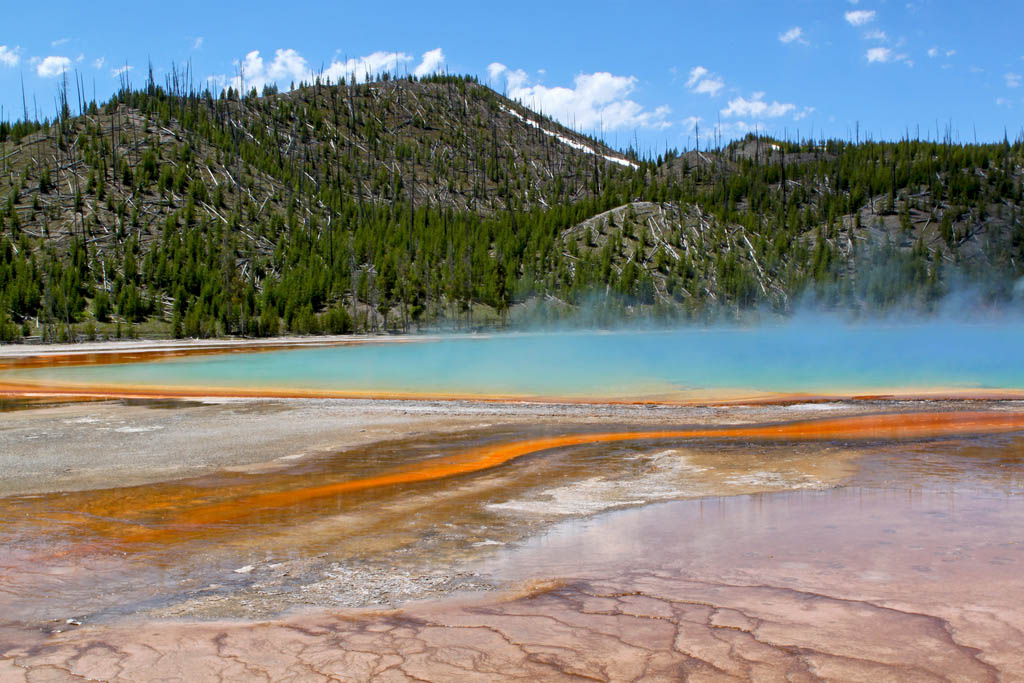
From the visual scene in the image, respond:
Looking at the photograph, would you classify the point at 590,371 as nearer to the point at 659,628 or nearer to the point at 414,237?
the point at 659,628

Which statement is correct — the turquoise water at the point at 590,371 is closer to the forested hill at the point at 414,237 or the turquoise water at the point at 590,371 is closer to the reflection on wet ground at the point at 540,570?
the reflection on wet ground at the point at 540,570

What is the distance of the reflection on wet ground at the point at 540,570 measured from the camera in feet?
17.8

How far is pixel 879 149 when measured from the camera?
151000 mm

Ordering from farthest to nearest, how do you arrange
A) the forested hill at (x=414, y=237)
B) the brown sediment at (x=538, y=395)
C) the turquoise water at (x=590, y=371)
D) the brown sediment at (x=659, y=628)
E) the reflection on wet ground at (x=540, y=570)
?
the forested hill at (x=414, y=237) < the turquoise water at (x=590, y=371) < the brown sediment at (x=538, y=395) < the reflection on wet ground at (x=540, y=570) < the brown sediment at (x=659, y=628)

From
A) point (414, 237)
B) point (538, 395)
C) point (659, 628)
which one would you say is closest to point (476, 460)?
point (659, 628)

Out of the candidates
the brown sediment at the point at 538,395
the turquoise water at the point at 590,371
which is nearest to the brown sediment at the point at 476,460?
the brown sediment at the point at 538,395

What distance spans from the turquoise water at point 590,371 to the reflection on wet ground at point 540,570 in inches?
575

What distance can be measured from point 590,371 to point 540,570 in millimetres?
28979

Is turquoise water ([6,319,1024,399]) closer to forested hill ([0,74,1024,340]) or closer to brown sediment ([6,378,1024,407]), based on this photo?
brown sediment ([6,378,1024,407])

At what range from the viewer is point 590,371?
36.3m

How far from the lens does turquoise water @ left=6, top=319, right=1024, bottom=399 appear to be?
28688mm

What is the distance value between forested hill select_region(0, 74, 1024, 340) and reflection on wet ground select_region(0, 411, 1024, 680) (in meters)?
68.8

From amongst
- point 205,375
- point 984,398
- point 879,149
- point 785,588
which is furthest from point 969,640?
point 879,149

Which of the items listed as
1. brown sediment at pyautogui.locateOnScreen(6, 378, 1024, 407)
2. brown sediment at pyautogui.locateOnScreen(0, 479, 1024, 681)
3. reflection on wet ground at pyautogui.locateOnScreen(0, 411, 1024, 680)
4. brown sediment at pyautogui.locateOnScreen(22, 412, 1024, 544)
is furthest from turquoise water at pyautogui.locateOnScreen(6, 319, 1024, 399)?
brown sediment at pyautogui.locateOnScreen(0, 479, 1024, 681)
